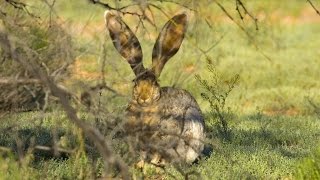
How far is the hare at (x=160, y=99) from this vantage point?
539 cm

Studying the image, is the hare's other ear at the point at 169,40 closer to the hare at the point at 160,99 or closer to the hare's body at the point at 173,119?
Answer: the hare at the point at 160,99

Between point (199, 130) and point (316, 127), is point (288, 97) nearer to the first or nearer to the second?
point (316, 127)

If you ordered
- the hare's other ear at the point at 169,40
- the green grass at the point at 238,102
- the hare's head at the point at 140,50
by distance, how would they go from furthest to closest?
the hare's other ear at the point at 169,40 < the hare's head at the point at 140,50 < the green grass at the point at 238,102

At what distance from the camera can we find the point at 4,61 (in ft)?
27.6

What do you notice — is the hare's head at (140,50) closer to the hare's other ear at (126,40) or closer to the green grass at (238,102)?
the hare's other ear at (126,40)

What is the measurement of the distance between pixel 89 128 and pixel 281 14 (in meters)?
21.6

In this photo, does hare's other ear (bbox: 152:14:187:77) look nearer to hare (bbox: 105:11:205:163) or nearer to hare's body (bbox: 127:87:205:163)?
hare (bbox: 105:11:205:163)

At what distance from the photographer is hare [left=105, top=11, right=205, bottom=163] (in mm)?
5395

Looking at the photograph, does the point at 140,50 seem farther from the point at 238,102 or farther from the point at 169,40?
the point at 238,102

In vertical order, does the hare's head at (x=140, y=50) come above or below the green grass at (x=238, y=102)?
above

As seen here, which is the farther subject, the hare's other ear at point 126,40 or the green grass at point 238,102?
the hare's other ear at point 126,40

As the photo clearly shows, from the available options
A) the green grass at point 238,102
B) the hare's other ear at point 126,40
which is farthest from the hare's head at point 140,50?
the green grass at point 238,102

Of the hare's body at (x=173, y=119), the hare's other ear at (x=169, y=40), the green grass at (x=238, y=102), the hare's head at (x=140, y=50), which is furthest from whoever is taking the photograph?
the hare's other ear at (x=169, y=40)

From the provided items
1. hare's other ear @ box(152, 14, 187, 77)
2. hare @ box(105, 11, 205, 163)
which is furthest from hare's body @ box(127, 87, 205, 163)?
hare's other ear @ box(152, 14, 187, 77)
